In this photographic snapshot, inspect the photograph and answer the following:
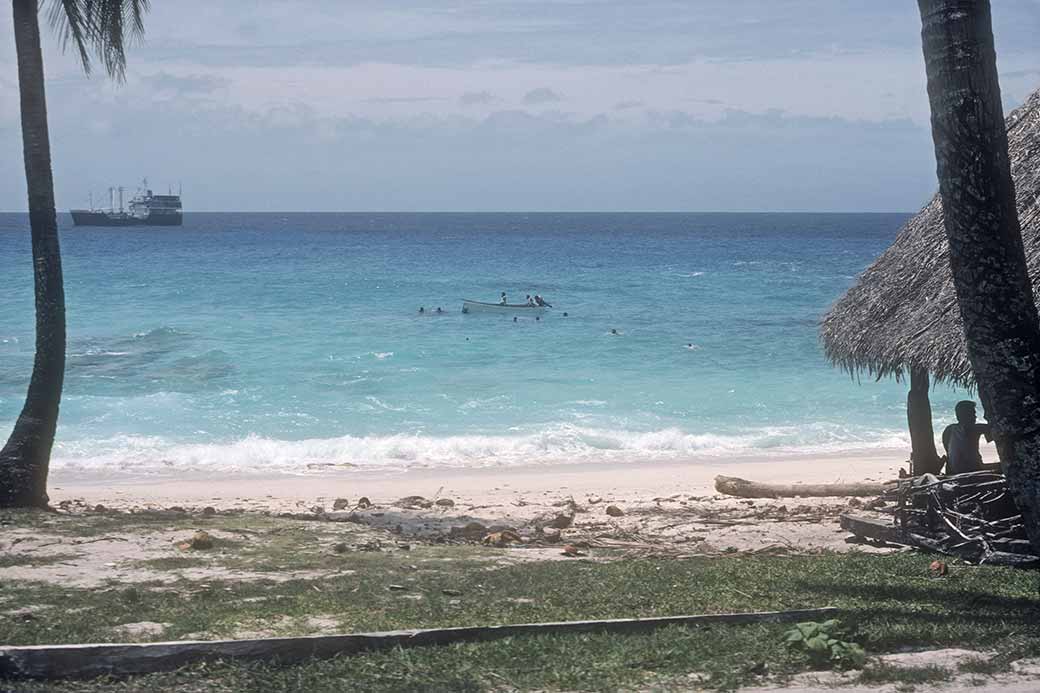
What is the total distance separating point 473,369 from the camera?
27328 millimetres

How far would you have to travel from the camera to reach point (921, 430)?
11406 mm

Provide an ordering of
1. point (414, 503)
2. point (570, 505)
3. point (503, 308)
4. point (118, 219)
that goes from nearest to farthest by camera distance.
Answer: point (570, 505) < point (414, 503) < point (503, 308) < point (118, 219)

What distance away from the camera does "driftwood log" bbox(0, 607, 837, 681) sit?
6.37 m

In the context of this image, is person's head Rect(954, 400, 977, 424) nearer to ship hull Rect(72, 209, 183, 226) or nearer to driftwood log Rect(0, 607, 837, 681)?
driftwood log Rect(0, 607, 837, 681)

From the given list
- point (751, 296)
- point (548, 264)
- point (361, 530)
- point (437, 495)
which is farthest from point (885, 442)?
point (548, 264)

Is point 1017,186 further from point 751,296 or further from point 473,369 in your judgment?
point 751,296

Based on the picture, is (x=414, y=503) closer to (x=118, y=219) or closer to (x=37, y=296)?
(x=37, y=296)

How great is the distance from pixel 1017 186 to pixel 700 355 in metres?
19.9

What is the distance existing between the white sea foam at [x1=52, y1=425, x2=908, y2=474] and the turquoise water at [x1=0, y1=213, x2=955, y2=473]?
0.05m

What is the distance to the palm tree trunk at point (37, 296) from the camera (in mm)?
11500

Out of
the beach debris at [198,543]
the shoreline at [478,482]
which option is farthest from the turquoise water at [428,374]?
the beach debris at [198,543]

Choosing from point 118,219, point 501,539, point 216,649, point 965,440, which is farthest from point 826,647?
point 118,219

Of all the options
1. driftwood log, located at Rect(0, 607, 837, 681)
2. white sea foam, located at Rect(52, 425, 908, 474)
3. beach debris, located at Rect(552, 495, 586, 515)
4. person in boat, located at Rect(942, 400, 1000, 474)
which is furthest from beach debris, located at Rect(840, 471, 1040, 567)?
white sea foam, located at Rect(52, 425, 908, 474)

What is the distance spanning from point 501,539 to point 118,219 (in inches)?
3958
